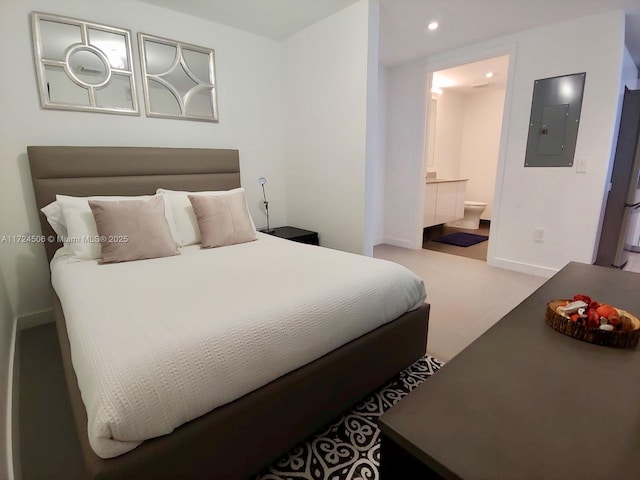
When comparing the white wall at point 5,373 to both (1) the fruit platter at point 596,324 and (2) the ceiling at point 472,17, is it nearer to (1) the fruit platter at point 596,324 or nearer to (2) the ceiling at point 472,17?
(1) the fruit platter at point 596,324

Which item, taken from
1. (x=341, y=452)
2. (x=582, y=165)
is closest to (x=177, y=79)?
(x=341, y=452)

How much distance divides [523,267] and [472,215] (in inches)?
97.4

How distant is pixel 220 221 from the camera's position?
2.29 meters

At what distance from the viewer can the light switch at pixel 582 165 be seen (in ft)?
9.41

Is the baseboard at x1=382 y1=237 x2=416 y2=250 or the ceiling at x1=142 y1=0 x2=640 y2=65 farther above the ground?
the ceiling at x1=142 y1=0 x2=640 y2=65

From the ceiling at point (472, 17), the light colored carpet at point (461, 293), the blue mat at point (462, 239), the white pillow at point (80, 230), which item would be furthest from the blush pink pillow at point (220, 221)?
the blue mat at point (462, 239)

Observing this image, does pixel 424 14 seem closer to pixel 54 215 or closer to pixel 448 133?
pixel 54 215

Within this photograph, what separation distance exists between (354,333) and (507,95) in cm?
324

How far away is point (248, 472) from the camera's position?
1.08 m

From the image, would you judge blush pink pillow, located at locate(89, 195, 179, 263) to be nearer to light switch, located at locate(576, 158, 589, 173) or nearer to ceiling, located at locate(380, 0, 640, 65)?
ceiling, located at locate(380, 0, 640, 65)

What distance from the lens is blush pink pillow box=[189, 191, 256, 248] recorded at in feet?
7.39

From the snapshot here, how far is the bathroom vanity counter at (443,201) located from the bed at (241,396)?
10.0 feet

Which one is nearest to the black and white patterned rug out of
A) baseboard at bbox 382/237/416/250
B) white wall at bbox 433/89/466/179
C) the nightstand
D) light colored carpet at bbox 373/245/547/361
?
light colored carpet at bbox 373/245/547/361

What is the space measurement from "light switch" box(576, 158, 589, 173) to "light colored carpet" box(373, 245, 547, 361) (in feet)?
3.60
